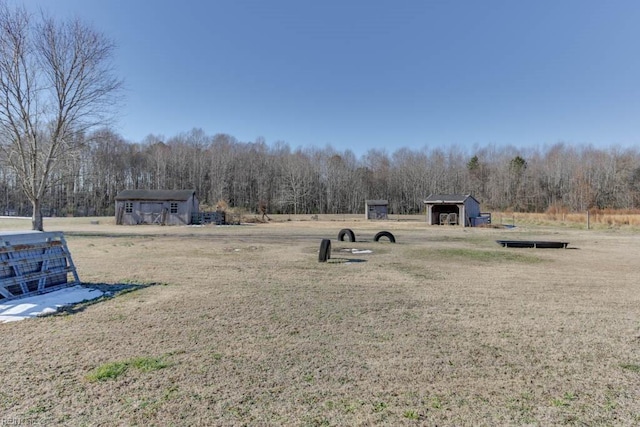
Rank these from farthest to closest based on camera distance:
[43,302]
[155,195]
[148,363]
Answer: [155,195] < [43,302] < [148,363]

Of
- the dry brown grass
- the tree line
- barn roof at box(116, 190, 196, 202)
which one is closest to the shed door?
barn roof at box(116, 190, 196, 202)

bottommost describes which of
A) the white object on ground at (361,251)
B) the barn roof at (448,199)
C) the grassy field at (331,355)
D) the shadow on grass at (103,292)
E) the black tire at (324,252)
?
the grassy field at (331,355)

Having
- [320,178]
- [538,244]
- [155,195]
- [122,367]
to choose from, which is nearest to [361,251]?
[538,244]

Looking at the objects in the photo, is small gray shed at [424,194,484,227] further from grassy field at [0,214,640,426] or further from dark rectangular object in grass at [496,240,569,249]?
grassy field at [0,214,640,426]

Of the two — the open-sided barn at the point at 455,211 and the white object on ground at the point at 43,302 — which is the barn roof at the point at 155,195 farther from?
the white object on ground at the point at 43,302

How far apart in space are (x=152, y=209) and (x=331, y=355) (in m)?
37.3

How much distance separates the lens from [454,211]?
38.0 m

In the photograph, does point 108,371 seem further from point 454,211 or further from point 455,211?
point 454,211

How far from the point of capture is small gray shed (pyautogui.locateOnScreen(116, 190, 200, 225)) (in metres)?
36.7

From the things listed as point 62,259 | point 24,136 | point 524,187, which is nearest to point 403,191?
point 524,187

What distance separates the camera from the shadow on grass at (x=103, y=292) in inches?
233

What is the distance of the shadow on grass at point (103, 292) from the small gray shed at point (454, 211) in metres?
33.2

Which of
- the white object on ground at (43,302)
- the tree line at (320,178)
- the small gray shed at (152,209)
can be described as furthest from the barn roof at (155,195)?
the white object on ground at (43,302)

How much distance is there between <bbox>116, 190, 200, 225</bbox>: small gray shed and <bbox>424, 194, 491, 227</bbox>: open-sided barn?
2536 cm
